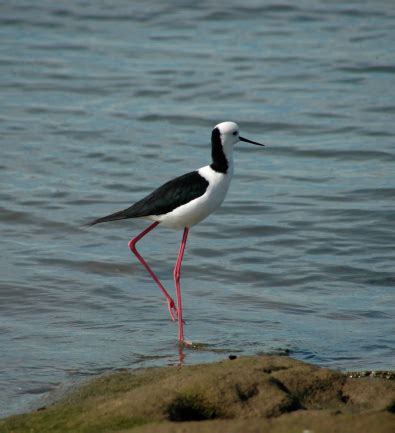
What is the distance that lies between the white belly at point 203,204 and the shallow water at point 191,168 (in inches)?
27.9

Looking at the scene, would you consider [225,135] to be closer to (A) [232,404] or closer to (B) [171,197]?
(B) [171,197]

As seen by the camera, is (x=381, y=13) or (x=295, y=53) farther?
(x=381, y=13)

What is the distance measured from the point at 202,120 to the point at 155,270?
4799mm

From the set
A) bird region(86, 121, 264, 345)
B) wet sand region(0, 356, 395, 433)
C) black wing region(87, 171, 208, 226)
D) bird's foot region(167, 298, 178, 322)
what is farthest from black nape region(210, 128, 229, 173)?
wet sand region(0, 356, 395, 433)

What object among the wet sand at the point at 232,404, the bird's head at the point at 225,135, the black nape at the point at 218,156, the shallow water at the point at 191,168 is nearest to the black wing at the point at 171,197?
the black nape at the point at 218,156

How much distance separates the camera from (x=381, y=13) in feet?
55.0

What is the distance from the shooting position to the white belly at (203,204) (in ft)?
23.6

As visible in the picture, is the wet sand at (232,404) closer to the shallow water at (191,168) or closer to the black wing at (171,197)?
the shallow water at (191,168)

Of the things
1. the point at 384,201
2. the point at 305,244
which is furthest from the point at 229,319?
the point at 384,201

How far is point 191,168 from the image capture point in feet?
36.3

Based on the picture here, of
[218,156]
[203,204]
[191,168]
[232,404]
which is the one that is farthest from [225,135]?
[191,168]

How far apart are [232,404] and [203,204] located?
9.01 feet

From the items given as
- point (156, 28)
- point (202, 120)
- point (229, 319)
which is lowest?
point (229, 319)

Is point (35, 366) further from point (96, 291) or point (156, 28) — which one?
point (156, 28)
